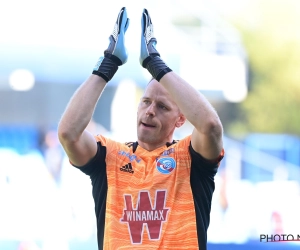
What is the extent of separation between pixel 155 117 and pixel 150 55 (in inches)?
11.8

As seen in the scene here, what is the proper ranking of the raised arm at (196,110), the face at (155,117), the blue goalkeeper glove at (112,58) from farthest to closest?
the face at (155,117), the blue goalkeeper glove at (112,58), the raised arm at (196,110)

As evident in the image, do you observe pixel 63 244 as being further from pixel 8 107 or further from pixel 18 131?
pixel 8 107

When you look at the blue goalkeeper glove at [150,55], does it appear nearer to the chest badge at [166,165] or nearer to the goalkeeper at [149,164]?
the goalkeeper at [149,164]

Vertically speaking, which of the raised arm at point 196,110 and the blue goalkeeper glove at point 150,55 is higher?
the blue goalkeeper glove at point 150,55

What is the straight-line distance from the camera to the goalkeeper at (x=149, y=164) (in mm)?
2998

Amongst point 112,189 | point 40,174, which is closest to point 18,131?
point 40,174

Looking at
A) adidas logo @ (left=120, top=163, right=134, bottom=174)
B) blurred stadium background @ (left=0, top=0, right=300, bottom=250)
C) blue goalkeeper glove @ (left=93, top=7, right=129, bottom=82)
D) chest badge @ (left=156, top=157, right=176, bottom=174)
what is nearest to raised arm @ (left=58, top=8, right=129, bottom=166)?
blue goalkeeper glove @ (left=93, top=7, right=129, bottom=82)

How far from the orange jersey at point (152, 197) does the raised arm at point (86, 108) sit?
9cm

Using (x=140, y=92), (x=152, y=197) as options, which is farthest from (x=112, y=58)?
(x=140, y=92)

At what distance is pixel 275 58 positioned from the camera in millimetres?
12609

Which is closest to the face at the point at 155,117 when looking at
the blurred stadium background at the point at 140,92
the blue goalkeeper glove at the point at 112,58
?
the blue goalkeeper glove at the point at 112,58

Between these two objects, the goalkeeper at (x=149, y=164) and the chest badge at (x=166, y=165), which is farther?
the chest badge at (x=166, y=165)

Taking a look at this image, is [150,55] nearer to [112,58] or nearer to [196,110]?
[112,58]

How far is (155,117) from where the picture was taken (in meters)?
3.21
